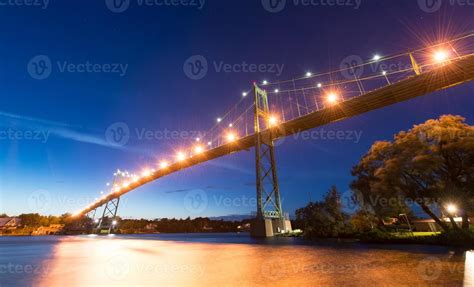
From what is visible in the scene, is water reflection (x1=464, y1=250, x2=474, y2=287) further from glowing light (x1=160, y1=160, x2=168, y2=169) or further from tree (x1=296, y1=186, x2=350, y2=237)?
glowing light (x1=160, y1=160, x2=168, y2=169)

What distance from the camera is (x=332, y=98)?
76.7 ft

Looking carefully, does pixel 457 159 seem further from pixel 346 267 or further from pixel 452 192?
pixel 346 267

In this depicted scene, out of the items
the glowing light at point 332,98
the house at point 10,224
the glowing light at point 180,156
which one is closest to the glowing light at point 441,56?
the glowing light at point 332,98

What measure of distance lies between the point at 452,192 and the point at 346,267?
29.4 ft

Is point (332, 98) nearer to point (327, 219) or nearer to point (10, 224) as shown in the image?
point (327, 219)

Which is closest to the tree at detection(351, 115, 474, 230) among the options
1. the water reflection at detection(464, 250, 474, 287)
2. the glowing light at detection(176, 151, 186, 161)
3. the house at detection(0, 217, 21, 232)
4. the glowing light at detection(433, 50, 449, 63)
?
the water reflection at detection(464, 250, 474, 287)

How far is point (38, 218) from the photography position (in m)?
96.4

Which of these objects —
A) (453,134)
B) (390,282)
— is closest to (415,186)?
(453,134)

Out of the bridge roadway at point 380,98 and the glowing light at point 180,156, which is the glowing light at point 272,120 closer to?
the bridge roadway at point 380,98

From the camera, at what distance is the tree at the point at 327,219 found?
21.3 m

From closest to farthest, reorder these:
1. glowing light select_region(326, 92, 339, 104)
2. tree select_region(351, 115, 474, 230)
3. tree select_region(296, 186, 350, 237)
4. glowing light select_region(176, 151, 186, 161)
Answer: tree select_region(351, 115, 474, 230) < tree select_region(296, 186, 350, 237) < glowing light select_region(326, 92, 339, 104) < glowing light select_region(176, 151, 186, 161)

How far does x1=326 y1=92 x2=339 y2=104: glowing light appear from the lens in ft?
76.0

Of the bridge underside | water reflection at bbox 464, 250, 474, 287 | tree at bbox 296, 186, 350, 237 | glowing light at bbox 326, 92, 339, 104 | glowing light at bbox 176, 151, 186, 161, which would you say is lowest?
water reflection at bbox 464, 250, 474, 287

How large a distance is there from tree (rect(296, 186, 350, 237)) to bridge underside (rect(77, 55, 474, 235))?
138 inches
